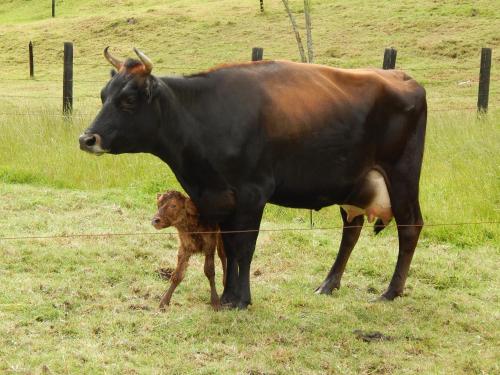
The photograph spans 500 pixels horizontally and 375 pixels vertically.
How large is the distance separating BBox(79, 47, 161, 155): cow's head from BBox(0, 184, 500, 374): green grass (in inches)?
47.9

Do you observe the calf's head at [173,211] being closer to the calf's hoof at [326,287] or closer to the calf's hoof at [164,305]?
the calf's hoof at [164,305]

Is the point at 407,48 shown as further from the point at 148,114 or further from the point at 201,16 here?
the point at 148,114

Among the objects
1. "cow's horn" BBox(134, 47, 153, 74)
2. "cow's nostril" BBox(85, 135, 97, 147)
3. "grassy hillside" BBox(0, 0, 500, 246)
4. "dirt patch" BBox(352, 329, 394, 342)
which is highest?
"cow's horn" BBox(134, 47, 153, 74)

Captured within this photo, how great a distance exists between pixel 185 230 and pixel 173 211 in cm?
17

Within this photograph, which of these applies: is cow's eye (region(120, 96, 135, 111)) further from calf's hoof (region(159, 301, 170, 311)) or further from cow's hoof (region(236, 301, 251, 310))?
cow's hoof (region(236, 301, 251, 310))

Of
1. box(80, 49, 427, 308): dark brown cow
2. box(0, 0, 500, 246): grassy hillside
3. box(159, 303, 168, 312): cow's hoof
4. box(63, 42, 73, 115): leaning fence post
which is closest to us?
box(80, 49, 427, 308): dark brown cow

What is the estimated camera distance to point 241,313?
5.89m

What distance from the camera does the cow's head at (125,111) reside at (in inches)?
219

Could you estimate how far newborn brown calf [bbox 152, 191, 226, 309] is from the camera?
590 centimetres

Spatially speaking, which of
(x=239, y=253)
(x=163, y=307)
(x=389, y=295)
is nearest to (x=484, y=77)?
(x=389, y=295)

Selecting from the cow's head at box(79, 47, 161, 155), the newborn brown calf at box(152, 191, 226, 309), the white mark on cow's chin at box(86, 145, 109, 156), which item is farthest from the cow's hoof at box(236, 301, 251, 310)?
the white mark on cow's chin at box(86, 145, 109, 156)

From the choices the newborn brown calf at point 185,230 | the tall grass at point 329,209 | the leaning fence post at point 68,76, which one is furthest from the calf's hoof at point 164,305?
the leaning fence post at point 68,76

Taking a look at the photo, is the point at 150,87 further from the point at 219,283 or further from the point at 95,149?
the point at 219,283

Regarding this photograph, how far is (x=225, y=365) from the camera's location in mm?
4992
